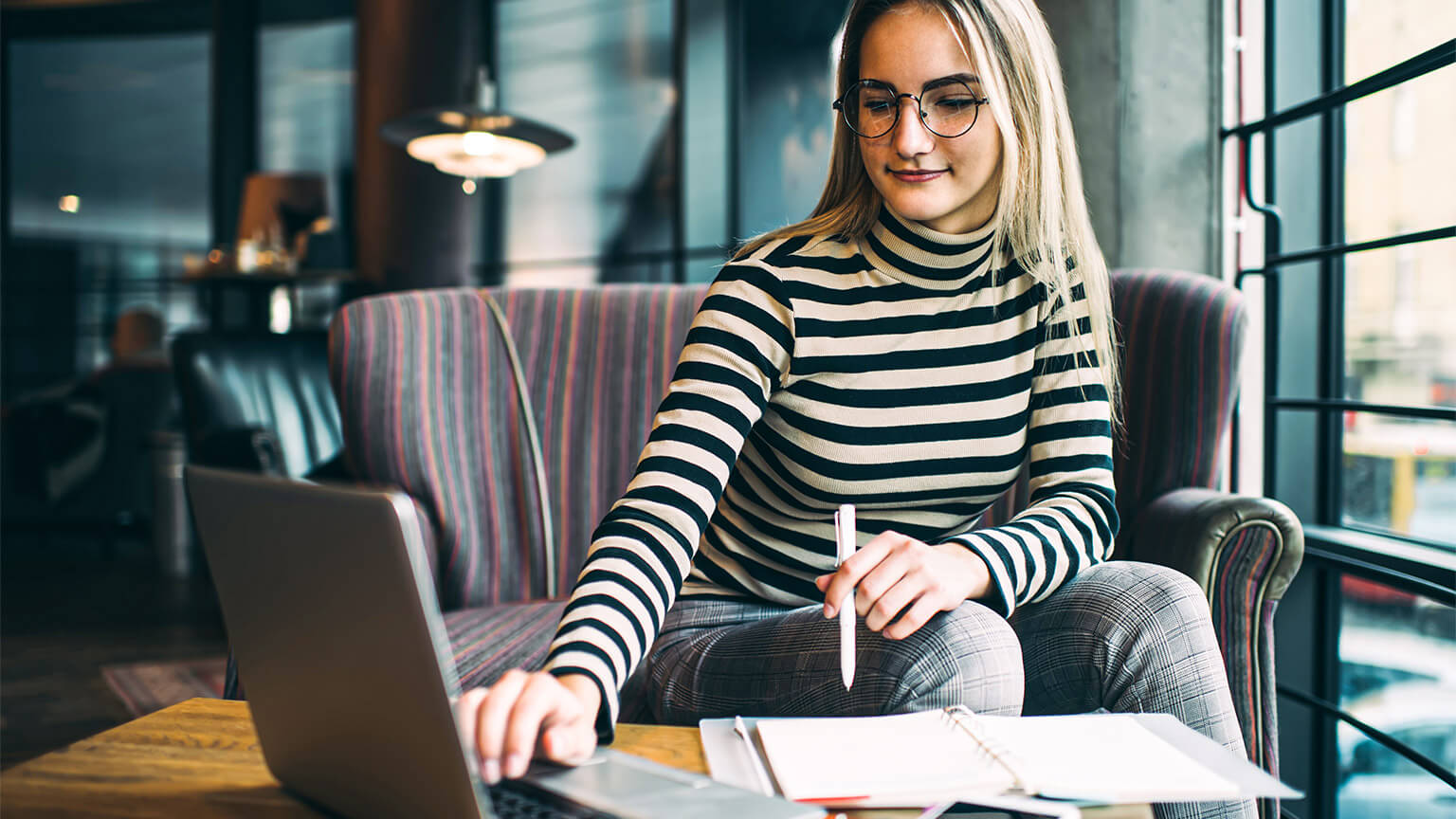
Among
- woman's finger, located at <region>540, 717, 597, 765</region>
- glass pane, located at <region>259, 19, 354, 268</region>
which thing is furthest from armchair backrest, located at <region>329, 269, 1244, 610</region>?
glass pane, located at <region>259, 19, 354, 268</region>

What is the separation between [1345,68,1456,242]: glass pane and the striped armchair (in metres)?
0.43

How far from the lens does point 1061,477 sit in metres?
1.08

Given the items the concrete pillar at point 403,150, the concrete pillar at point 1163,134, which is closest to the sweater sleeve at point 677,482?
the concrete pillar at point 1163,134

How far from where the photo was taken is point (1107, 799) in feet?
1.91

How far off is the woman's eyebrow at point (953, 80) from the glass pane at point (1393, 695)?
117 cm

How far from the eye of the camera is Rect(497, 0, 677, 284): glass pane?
4.71 metres

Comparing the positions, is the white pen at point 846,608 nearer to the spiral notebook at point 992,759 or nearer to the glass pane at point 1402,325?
the spiral notebook at point 992,759

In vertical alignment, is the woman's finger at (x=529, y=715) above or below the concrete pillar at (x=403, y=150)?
below

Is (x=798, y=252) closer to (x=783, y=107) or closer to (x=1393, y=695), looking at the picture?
(x=1393, y=695)

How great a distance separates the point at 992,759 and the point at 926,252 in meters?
0.62

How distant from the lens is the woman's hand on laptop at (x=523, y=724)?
613 millimetres

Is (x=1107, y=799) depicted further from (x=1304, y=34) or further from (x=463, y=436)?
(x=1304, y=34)

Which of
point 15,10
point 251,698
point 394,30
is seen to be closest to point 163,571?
point 394,30

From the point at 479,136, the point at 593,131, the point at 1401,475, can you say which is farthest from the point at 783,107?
the point at 1401,475
